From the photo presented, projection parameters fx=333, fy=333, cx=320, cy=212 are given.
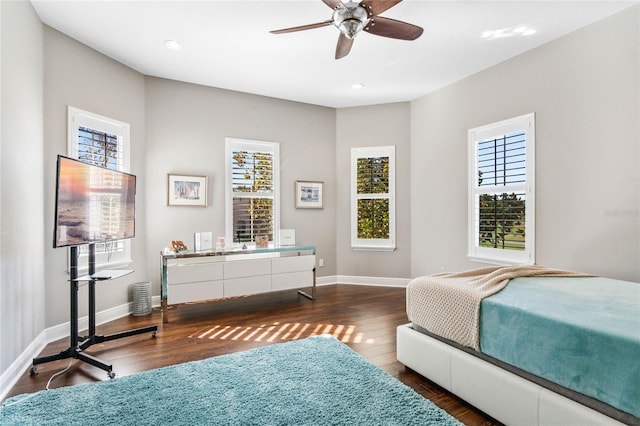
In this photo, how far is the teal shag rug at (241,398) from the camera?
184 cm

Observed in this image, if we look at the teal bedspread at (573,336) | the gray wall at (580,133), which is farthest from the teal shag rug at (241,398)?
the gray wall at (580,133)

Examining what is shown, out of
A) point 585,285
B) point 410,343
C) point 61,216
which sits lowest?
point 410,343

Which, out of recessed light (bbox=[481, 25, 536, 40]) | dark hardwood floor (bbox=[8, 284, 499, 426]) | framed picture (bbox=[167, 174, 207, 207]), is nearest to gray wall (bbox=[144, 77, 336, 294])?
framed picture (bbox=[167, 174, 207, 207])

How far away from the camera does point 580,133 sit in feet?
10.3

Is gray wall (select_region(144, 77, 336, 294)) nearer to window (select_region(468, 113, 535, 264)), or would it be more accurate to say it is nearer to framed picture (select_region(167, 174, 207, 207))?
framed picture (select_region(167, 174, 207, 207))

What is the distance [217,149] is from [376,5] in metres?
2.98

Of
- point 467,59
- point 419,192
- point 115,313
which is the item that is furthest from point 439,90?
point 115,313

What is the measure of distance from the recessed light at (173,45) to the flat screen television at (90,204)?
1.41 meters

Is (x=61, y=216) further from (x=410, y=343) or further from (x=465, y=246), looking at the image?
(x=465, y=246)

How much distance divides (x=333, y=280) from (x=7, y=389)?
3938 millimetres

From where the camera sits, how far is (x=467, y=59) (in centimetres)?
377

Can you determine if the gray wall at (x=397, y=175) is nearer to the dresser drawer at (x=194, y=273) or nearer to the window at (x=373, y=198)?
the window at (x=373, y=198)

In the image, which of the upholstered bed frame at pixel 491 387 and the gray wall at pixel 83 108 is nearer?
the upholstered bed frame at pixel 491 387

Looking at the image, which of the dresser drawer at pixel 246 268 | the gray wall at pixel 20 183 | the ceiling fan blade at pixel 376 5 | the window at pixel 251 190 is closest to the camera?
the ceiling fan blade at pixel 376 5
